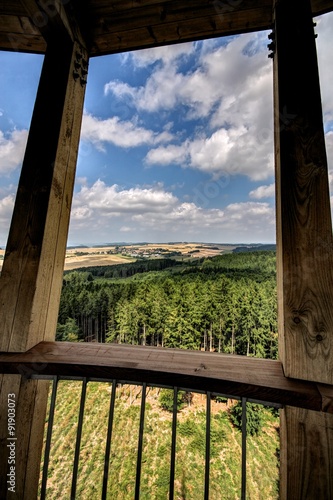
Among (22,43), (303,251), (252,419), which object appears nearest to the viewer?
(303,251)

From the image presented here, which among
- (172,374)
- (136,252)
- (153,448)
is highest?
(136,252)

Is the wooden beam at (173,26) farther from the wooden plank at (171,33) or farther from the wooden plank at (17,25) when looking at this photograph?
the wooden plank at (17,25)

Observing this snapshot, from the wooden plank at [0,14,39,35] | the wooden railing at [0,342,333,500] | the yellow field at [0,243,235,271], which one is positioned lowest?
the wooden railing at [0,342,333,500]

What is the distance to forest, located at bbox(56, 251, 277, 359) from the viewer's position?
1204mm

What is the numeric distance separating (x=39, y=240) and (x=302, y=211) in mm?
1252

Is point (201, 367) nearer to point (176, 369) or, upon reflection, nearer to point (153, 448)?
point (176, 369)

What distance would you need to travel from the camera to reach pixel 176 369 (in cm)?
79

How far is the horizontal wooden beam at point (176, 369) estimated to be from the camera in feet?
2.29

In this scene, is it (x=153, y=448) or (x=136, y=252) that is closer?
(x=153, y=448)

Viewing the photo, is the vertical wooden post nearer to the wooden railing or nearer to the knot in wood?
the wooden railing

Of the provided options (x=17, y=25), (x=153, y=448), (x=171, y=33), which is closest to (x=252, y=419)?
(x=153, y=448)

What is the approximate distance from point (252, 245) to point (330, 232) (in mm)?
573

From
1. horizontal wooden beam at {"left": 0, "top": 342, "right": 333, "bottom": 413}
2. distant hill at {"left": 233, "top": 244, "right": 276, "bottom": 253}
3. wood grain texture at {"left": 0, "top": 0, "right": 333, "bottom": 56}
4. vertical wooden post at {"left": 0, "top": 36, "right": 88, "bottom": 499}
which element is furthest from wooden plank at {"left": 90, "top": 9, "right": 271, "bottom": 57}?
horizontal wooden beam at {"left": 0, "top": 342, "right": 333, "bottom": 413}

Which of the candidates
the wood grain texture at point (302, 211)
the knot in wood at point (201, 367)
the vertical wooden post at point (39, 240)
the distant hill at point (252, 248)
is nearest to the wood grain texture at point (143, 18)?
the vertical wooden post at point (39, 240)
